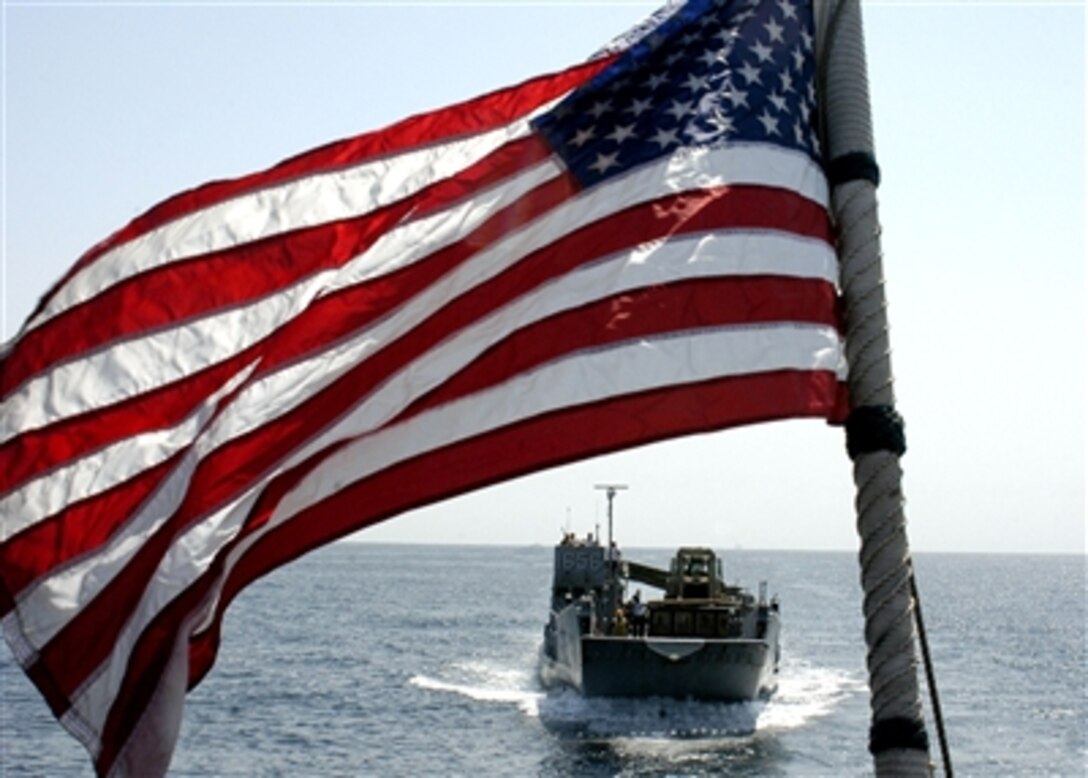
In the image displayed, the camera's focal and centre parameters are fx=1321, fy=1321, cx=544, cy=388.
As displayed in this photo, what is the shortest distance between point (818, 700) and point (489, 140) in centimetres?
4450

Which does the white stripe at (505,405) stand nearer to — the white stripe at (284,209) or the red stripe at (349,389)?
the red stripe at (349,389)

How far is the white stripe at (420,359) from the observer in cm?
589

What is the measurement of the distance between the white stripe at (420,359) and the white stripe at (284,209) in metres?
0.52

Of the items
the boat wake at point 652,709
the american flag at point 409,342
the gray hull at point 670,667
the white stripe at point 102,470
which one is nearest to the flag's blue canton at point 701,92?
the american flag at point 409,342

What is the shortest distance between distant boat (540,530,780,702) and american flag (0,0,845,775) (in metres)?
33.6

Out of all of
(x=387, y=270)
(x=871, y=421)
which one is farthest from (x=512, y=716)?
(x=871, y=421)

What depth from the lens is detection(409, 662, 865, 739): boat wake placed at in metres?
38.1

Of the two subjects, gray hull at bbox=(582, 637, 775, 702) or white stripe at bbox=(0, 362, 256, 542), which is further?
gray hull at bbox=(582, 637, 775, 702)

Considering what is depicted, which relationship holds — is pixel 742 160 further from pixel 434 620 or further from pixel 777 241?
pixel 434 620

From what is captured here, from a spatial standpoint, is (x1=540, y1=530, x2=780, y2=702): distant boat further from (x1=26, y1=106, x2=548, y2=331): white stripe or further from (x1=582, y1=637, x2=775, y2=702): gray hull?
(x1=26, y1=106, x2=548, y2=331): white stripe

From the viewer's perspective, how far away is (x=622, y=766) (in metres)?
33.4

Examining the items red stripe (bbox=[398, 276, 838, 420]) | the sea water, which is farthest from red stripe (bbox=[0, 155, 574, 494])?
the sea water

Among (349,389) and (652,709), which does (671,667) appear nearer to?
(652,709)

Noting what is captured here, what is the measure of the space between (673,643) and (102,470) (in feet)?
111
